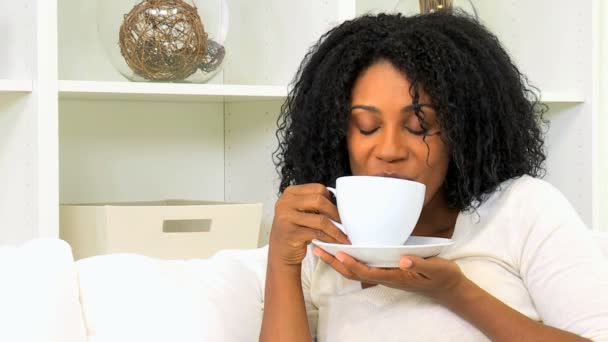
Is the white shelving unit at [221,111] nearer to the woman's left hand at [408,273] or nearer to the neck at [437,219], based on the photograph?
the neck at [437,219]

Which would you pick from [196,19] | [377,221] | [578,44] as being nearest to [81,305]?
[377,221]

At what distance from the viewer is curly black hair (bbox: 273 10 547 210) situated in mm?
1044

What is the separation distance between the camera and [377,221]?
943 mm

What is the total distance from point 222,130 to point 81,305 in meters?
0.89

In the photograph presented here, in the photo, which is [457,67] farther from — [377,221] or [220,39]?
[220,39]

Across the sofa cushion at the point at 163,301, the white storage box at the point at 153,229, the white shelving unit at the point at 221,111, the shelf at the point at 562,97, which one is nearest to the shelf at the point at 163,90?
the white shelving unit at the point at 221,111

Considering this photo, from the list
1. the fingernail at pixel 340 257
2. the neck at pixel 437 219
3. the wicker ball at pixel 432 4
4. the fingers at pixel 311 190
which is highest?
the wicker ball at pixel 432 4

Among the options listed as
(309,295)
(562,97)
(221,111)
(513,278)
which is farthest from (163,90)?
(562,97)

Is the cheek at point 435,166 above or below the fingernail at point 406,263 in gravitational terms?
above

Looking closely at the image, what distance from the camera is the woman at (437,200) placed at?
100 centimetres

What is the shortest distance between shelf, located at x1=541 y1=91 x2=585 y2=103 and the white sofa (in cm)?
90

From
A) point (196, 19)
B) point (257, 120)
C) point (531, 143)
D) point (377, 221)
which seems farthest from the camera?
point (257, 120)

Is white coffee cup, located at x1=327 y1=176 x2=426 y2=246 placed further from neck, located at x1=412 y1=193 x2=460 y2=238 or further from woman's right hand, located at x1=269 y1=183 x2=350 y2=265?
neck, located at x1=412 y1=193 x2=460 y2=238

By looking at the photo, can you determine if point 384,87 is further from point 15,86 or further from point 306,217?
point 15,86
